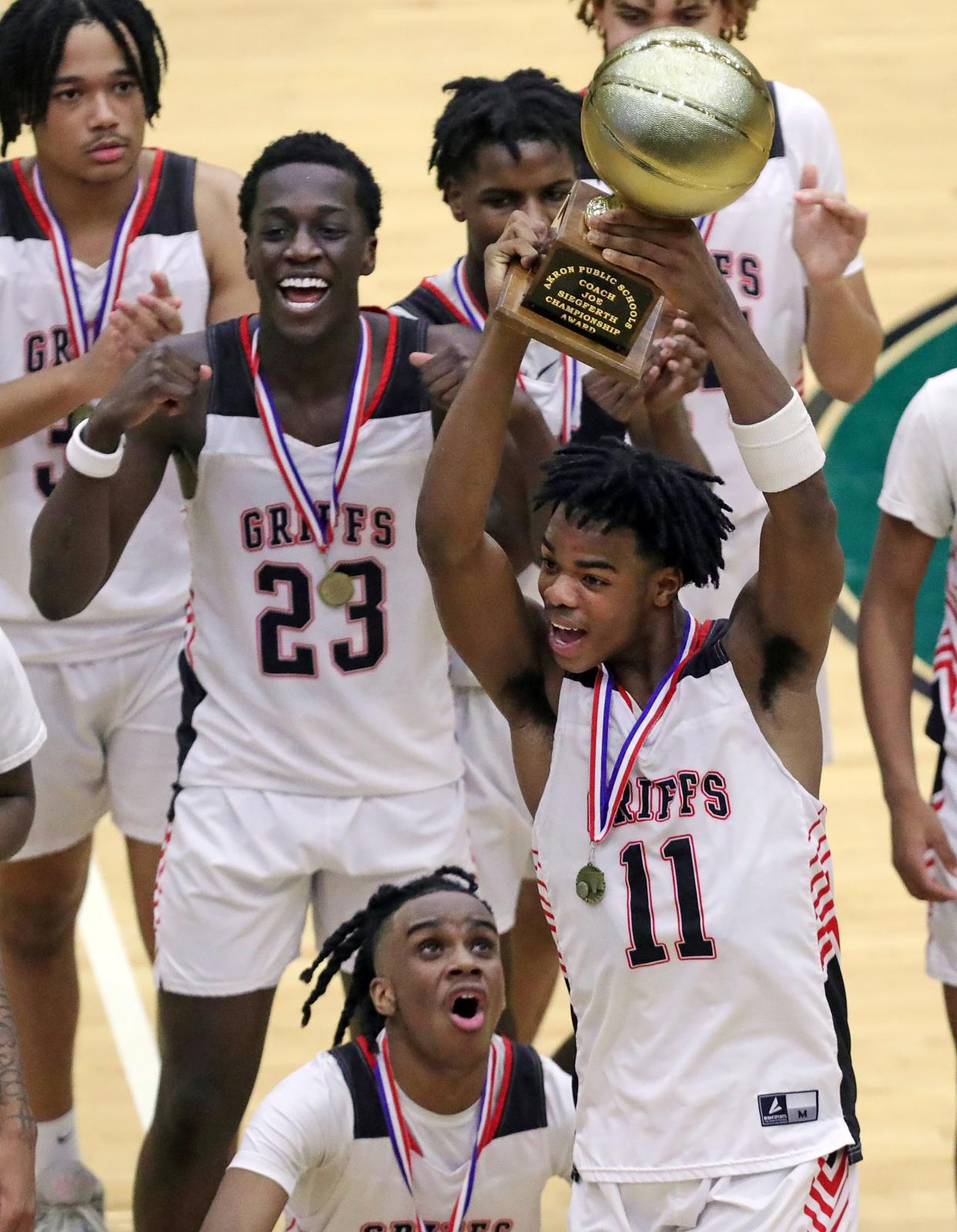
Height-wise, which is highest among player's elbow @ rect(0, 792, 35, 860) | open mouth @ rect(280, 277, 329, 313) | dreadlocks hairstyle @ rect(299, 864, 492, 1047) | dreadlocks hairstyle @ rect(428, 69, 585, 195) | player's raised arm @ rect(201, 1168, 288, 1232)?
dreadlocks hairstyle @ rect(428, 69, 585, 195)

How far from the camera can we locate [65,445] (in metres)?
4.61

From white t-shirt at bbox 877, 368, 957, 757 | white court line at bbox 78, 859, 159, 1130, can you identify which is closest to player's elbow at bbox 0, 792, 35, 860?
white t-shirt at bbox 877, 368, 957, 757

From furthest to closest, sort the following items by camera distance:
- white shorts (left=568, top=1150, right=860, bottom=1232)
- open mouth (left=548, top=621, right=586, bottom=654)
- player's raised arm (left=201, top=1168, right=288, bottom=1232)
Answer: player's raised arm (left=201, top=1168, right=288, bottom=1232) < open mouth (left=548, top=621, right=586, bottom=654) < white shorts (left=568, top=1150, right=860, bottom=1232)

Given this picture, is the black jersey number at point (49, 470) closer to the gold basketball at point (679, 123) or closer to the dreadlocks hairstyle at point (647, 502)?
the dreadlocks hairstyle at point (647, 502)

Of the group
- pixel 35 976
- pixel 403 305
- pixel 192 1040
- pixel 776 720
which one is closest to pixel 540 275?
pixel 776 720

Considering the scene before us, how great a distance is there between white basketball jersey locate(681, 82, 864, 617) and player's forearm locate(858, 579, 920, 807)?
0.49 meters

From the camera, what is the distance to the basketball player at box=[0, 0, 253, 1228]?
4539mm

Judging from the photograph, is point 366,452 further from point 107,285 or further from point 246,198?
point 107,285

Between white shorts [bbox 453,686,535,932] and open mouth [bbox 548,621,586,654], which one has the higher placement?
open mouth [bbox 548,621,586,654]

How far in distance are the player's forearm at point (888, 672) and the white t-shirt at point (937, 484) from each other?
2.8 inches

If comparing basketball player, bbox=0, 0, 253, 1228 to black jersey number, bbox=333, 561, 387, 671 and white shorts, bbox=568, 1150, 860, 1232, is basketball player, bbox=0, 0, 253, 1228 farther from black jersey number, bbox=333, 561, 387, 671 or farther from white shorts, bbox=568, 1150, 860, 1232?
white shorts, bbox=568, 1150, 860, 1232

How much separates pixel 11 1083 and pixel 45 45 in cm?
225

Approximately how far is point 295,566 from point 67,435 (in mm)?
753

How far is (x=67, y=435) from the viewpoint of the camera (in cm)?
457
